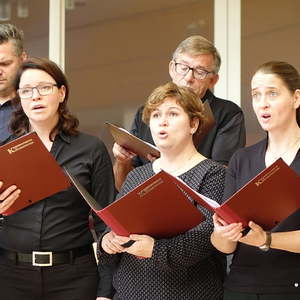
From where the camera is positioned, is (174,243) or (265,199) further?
(174,243)

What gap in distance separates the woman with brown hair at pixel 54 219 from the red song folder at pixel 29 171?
80 mm

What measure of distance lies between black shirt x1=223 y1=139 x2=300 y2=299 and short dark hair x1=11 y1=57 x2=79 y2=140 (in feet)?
2.51

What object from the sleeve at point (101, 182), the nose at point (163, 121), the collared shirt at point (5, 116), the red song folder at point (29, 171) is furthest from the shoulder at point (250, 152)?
the collared shirt at point (5, 116)

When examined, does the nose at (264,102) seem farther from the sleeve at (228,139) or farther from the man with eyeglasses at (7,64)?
the man with eyeglasses at (7,64)

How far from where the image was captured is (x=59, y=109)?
3207mm

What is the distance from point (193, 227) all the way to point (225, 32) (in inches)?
100

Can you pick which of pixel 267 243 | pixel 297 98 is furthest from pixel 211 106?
pixel 267 243

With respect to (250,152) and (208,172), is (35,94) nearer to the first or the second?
(208,172)

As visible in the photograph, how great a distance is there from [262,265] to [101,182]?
30.7 inches

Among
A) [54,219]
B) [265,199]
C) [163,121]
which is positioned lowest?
[54,219]

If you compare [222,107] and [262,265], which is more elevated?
[222,107]

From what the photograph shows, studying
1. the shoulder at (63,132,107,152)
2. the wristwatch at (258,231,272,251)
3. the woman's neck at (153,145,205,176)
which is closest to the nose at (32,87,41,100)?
the shoulder at (63,132,107,152)

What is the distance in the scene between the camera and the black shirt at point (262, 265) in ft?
8.73

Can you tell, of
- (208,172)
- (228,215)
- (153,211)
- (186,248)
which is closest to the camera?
(228,215)
